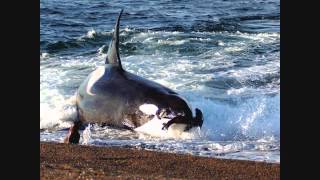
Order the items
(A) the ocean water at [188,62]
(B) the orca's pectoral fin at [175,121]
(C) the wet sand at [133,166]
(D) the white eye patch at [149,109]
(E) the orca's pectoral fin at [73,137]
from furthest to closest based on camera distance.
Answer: (A) the ocean water at [188,62]
(D) the white eye patch at [149,109]
(B) the orca's pectoral fin at [175,121]
(E) the orca's pectoral fin at [73,137]
(C) the wet sand at [133,166]

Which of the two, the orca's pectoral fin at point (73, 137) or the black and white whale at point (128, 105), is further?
the black and white whale at point (128, 105)

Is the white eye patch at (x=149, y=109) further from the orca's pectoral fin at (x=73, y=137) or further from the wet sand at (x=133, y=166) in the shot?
the wet sand at (x=133, y=166)

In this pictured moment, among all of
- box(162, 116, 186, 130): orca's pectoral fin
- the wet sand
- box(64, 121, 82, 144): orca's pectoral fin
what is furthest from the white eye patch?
the wet sand

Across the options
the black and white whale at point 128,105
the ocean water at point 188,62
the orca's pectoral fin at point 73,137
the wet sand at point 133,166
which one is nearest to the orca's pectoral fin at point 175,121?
the black and white whale at point 128,105

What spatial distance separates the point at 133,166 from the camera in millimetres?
5062

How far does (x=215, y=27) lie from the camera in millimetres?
19062

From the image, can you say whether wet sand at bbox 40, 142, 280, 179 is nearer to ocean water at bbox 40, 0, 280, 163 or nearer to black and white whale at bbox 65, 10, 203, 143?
ocean water at bbox 40, 0, 280, 163

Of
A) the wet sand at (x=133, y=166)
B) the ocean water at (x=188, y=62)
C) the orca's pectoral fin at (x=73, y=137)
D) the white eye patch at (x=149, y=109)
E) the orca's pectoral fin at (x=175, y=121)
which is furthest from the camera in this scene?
the ocean water at (x=188, y=62)

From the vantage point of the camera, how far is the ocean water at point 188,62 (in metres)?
A: 7.65

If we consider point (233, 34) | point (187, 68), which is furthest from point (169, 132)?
point (233, 34)

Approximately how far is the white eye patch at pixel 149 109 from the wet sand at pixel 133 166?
5.75 ft
